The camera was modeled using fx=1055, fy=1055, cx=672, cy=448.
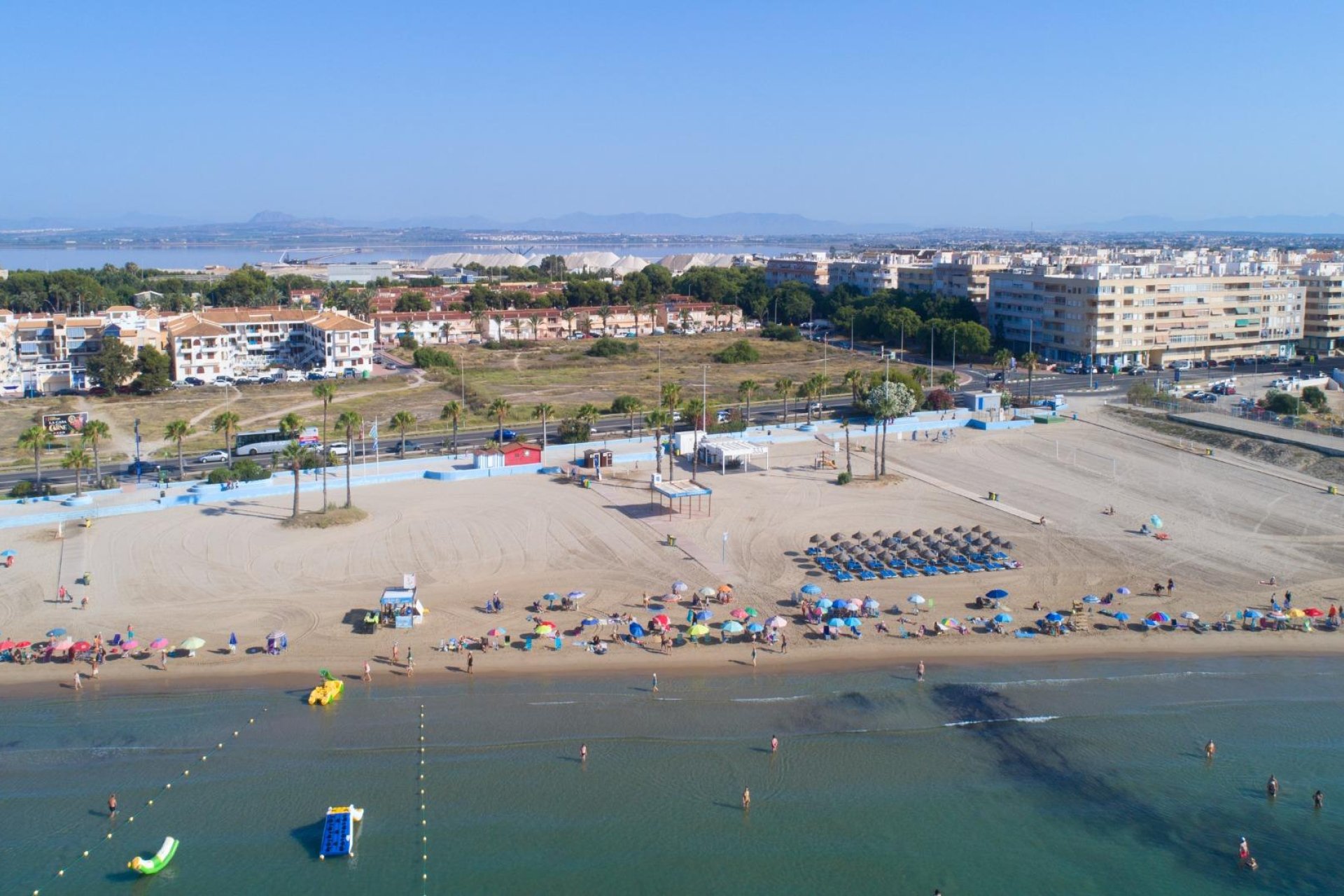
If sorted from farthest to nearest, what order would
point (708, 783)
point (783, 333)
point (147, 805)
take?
1. point (783, 333)
2. point (708, 783)
3. point (147, 805)

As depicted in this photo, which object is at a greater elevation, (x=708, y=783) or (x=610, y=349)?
(x=610, y=349)

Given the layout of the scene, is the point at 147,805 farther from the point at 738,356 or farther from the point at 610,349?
the point at 610,349

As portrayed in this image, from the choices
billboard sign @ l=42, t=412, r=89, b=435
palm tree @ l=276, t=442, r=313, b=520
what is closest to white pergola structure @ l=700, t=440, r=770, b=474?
palm tree @ l=276, t=442, r=313, b=520

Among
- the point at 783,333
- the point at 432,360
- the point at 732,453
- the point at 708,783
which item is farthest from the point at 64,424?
the point at 783,333

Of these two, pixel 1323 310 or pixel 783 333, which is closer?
pixel 1323 310

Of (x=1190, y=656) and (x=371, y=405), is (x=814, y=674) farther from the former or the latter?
(x=371, y=405)

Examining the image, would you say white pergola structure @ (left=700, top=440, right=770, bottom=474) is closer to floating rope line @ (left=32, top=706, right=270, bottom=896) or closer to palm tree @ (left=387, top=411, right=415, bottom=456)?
palm tree @ (left=387, top=411, right=415, bottom=456)

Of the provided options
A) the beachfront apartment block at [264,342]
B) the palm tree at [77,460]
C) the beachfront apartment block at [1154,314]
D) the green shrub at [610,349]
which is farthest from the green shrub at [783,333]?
the palm tree at [77,460]
